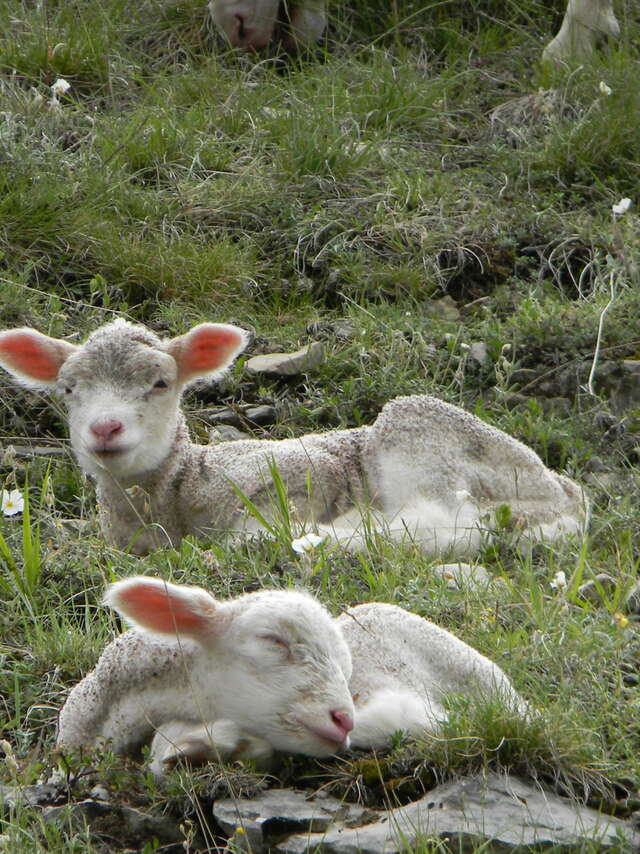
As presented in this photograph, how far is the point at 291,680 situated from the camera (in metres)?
3.64

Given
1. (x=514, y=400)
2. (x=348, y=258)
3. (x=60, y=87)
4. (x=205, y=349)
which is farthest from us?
(x=60, y=87)

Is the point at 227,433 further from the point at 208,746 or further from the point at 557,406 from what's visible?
the point at 208,746

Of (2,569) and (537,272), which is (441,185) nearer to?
(537,272)

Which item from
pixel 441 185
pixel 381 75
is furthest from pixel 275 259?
pixel 381 75

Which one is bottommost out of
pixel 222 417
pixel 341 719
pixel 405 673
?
pixel 222 417

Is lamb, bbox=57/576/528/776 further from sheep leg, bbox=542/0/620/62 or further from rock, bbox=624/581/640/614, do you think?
sheep leg, bbox=542/0/620/62

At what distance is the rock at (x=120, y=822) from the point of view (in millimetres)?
3674

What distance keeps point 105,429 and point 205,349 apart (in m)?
0.81

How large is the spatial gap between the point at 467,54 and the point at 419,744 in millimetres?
7571

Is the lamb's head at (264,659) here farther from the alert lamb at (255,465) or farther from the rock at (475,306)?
the rock at (475,306)

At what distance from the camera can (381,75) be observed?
9.93 meters

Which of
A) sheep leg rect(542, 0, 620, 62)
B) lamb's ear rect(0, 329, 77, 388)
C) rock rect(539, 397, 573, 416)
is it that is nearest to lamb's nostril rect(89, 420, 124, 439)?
lamb's ear rect(0, 329, 77, 388)

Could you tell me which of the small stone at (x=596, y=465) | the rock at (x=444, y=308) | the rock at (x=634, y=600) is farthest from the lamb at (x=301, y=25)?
the rock at (x=634, y=600)

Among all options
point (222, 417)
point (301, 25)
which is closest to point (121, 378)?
point (222, 417)
